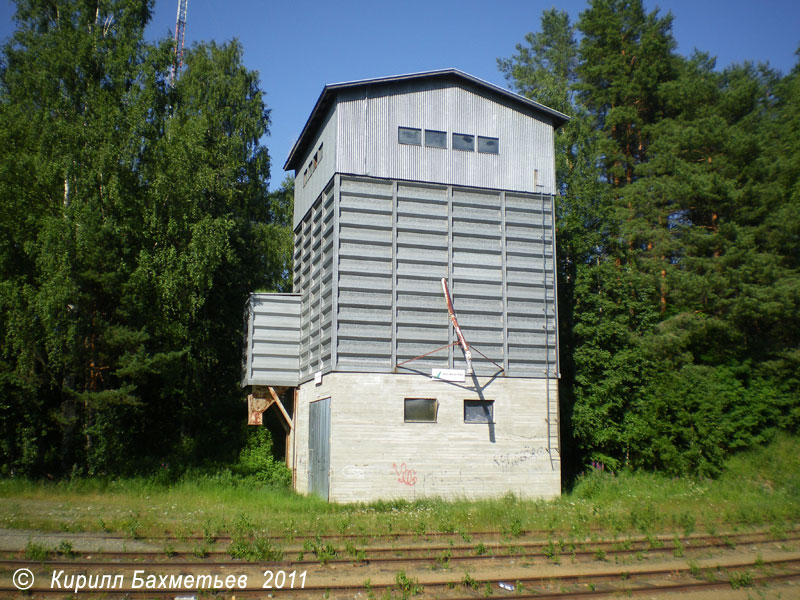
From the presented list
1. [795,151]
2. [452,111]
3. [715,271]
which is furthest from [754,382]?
[452,111]

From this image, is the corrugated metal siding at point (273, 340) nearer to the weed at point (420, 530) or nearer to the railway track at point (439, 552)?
the weed at point (420, 530)

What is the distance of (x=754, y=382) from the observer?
24578mm

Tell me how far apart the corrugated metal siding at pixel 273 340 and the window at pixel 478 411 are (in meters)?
6.14

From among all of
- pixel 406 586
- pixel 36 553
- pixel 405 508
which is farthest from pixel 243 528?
pixel 405 508

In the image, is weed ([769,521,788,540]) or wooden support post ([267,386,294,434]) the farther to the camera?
wooden support post ([267,386,294,434])

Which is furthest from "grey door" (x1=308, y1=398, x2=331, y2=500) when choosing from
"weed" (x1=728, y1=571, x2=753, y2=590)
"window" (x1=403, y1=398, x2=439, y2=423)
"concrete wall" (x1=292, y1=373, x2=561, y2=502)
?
"weed" (x1=728, y1=571, x2=753, y2=590)

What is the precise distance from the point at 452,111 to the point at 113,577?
15.8m

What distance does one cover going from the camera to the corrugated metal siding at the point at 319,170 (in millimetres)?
19459

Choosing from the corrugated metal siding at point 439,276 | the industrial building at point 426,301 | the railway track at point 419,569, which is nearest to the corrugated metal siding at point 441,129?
the industrial building at point 426,301

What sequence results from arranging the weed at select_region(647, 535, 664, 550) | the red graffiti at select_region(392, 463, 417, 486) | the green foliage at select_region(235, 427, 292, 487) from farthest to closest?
the green foliage at select_region(235, 427, 292, 487), the red graffiti at select_region(392, 463, 417, 486), the weed at select_region(647, 535, 664, 550)

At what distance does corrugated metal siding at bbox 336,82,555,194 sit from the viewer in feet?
62.7

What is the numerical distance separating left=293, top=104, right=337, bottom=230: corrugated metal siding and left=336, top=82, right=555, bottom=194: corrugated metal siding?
591 millimetres

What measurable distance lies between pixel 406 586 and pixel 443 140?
14051mm

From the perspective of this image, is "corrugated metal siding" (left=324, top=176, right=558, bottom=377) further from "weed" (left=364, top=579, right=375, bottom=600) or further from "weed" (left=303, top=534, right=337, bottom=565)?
"weed" (left=364, top=579, right=375, bottom=600)
